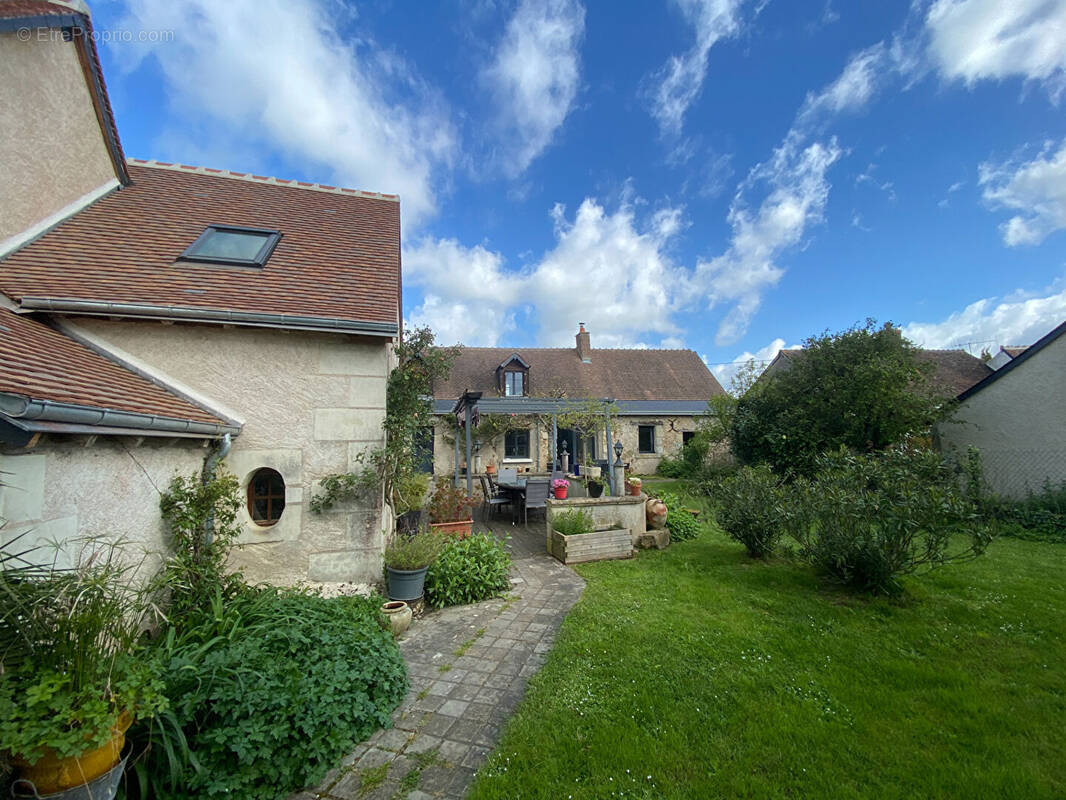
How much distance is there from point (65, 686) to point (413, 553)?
316cm

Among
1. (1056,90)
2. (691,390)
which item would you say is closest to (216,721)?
(1056,90)

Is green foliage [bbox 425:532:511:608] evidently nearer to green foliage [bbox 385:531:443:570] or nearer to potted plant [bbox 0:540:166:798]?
green foliage [bbox 385:531:443:570]

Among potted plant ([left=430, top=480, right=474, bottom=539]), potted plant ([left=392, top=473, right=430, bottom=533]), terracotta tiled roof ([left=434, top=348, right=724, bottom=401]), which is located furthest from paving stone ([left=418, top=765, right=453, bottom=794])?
terracotta tiled roof ([left=434, top=348, right=724, bottom=401])

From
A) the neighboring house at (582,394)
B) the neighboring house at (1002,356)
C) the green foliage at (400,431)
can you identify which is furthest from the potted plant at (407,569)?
the neighboring house at (1002,356)

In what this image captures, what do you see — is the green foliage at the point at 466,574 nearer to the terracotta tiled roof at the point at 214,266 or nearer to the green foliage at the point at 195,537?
the green foliage at the point at 195,537

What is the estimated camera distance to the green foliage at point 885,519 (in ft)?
14.2

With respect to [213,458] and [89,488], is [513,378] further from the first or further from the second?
[89,488]

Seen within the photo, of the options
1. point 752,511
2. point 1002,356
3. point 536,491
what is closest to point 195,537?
point 536,491

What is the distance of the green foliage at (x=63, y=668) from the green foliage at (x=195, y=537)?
4.99 ft

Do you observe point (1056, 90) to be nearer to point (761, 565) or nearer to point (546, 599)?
point (761, 565)

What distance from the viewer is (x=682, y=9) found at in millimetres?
7586

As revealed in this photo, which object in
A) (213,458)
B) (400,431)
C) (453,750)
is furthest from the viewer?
(400,431)

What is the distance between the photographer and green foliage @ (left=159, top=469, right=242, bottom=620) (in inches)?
136

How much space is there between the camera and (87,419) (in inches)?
107
